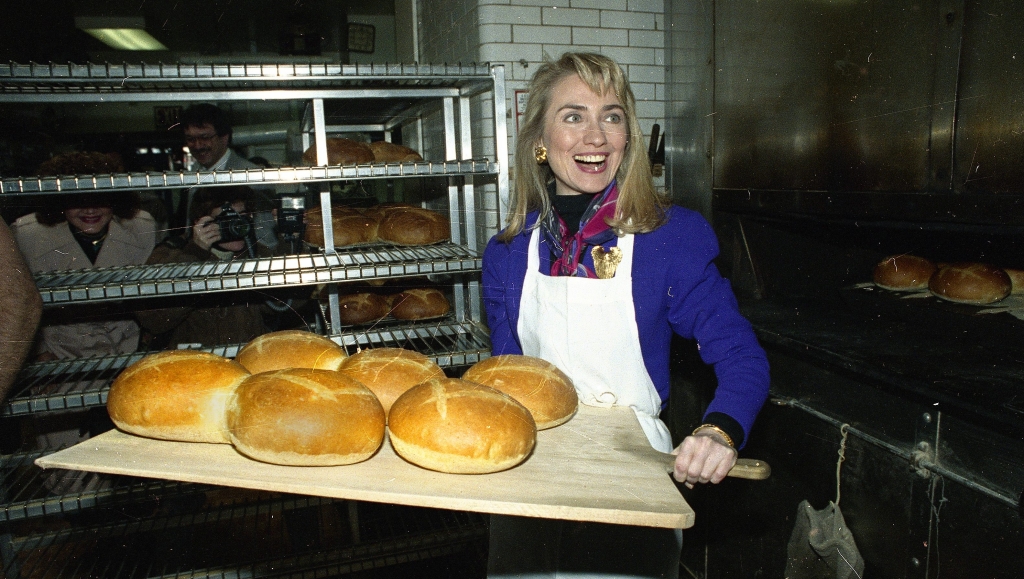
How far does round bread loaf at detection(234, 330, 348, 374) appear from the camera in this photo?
148cm

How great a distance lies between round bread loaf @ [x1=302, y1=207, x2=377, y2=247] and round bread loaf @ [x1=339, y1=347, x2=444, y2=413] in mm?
1549

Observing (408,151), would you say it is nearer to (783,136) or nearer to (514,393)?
(783,136)

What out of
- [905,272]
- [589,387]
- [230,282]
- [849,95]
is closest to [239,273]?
[230,282]

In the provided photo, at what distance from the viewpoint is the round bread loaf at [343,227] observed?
2959mm

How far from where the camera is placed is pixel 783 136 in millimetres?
2771

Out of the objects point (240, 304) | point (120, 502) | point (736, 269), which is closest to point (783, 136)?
point (736, 269)

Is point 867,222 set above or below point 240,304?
above

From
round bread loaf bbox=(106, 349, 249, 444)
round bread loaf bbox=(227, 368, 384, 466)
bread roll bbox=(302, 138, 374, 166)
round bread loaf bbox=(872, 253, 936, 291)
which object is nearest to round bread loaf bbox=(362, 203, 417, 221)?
bread roll bbox=(302, 138, 374, 166)

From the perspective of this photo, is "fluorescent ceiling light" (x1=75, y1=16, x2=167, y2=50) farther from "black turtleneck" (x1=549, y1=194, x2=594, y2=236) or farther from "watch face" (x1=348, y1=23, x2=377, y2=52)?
"black turtleneck" (x1=549, y1=194, x2=594, y2=236)

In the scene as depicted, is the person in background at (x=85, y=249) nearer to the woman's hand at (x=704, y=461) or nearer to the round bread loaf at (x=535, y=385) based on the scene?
the round bread loaf at (x=535, y=385)

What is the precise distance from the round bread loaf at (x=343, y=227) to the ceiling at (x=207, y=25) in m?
1.35

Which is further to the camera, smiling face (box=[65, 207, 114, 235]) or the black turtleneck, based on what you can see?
smiling face (box=[65, 207, 114, 235])

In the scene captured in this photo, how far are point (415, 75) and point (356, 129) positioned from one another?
5.63 feet

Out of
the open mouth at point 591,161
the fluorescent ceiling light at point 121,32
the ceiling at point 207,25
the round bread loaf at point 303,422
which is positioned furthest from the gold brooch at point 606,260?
the fluorescent ceiling light at point 121,32
